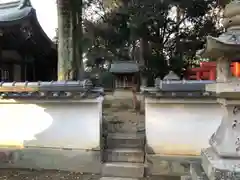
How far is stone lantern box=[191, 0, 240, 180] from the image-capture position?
12.4 feet

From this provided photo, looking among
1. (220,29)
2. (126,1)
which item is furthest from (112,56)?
(220,29)

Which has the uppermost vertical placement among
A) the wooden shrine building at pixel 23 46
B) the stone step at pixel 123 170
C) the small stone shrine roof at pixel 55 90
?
the wooden shrine building at pixel 23 46

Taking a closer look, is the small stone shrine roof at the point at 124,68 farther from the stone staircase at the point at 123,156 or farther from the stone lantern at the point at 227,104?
the stone lantern at the point at 227,104

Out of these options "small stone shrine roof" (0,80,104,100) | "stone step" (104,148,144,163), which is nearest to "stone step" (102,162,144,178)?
"stone step" (104,148,144,163)

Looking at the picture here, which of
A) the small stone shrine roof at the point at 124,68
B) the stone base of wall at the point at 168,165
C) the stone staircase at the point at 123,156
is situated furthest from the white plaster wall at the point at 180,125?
the small stone shrine roof at the point at 124,68

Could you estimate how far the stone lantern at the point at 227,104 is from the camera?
3.79 meters

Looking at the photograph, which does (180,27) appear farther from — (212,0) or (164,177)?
(164,177)

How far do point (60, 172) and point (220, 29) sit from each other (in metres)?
13.0

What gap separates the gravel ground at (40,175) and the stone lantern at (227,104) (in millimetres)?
3646

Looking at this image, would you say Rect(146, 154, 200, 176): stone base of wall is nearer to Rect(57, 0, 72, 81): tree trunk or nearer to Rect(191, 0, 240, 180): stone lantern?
Rect(191, 0, 240, 180): stone lantern

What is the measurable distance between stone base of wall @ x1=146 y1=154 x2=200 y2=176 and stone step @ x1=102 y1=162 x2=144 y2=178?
0.70 ft

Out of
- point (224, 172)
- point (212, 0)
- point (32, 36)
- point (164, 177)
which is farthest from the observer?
point (212, 0)

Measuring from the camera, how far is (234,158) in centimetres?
400

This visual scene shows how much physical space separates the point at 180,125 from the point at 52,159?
10.7ft
